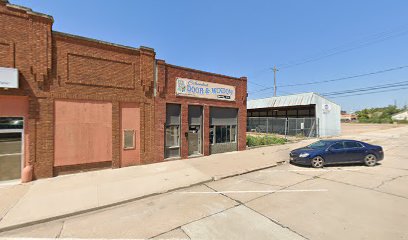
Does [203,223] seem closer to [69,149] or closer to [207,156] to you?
[69,149]

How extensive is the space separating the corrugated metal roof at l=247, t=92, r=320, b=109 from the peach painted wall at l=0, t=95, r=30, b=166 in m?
27.8

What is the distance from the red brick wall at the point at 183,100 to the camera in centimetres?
1261

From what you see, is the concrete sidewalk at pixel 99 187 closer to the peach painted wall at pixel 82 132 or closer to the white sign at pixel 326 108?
the peach painted wall at pixel 82 132

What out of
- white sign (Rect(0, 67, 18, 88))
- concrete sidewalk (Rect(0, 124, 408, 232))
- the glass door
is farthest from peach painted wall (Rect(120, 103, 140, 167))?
white sign (Rect(0, 67, 18, 88))

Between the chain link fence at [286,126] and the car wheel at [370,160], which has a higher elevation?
the chain link fence at [286,126]

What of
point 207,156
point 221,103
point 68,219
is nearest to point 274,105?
point 221,103

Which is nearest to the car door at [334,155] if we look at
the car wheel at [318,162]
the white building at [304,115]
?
the car wheel at [318,162]

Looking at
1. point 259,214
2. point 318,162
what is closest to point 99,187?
point 259,214

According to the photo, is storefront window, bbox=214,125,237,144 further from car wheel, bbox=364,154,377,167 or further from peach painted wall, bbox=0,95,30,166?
peach painted wall, bbox=0,95,30,166

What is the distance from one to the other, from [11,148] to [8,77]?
3.07 meters

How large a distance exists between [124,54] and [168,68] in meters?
2.75

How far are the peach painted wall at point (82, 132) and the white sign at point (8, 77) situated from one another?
5.53ft

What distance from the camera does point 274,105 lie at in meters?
32.8

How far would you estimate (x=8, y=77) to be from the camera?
27.4 feet
